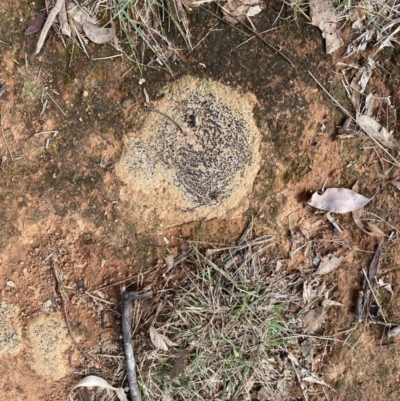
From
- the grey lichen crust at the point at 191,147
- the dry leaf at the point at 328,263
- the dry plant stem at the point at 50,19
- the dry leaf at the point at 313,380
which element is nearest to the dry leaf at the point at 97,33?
the dry plant stem at the point at 50,19

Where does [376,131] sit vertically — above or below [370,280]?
above

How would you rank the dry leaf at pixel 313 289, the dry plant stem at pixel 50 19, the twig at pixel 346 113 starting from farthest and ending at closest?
1. the dry leaf at pixel 313 289
2. the twig at pixel 346 113
3. the dry plant stem at pixel 50 19

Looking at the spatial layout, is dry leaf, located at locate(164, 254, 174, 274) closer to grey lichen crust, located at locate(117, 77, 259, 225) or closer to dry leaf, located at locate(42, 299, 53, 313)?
grey lichen crust, located at locate(117, 77, 259, 225)

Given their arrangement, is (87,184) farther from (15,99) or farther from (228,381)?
(228,381)

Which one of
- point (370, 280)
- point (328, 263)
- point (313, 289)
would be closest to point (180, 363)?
point (313, 289)

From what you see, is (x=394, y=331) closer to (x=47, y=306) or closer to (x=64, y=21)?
(x=47, y=306)

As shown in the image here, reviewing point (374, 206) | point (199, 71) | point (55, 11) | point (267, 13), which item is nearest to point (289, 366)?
point (374, 206)

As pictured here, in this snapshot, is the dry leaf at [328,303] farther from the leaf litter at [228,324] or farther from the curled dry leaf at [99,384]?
the curled dry leaf at [99,384]

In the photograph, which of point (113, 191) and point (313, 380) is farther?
point (313, 380)
